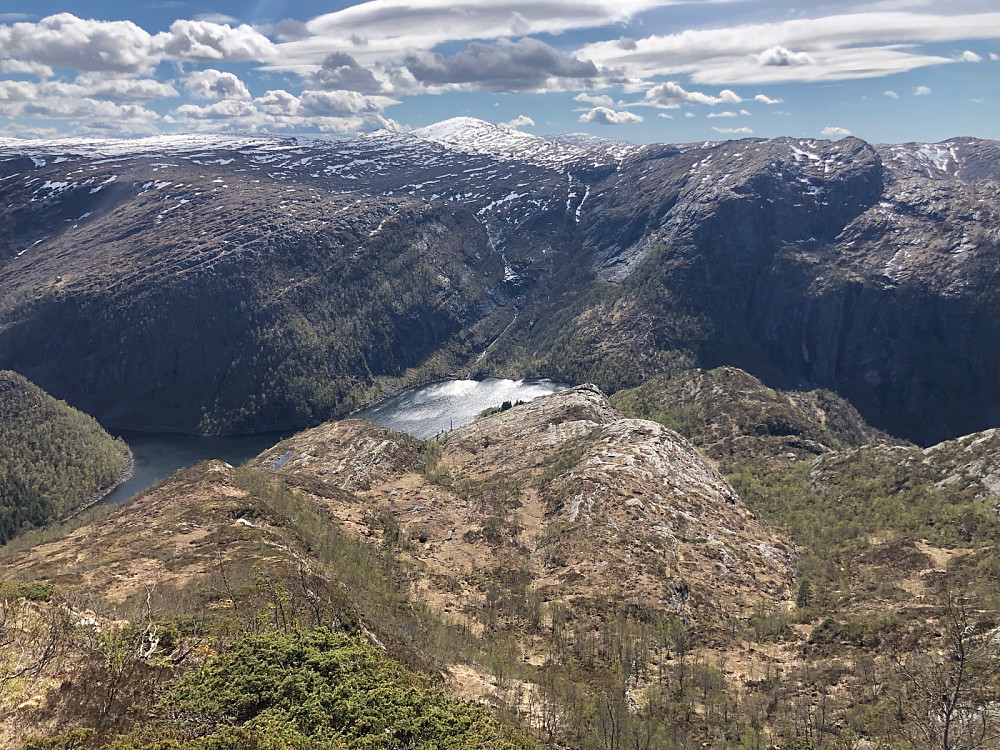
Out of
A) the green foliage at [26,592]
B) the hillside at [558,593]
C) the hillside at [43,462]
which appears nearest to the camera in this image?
the hillside at [558,593]

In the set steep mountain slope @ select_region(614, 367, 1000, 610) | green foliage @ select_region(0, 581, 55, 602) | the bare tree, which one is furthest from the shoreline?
the bare tree

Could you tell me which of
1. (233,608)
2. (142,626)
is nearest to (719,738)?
(233,608)

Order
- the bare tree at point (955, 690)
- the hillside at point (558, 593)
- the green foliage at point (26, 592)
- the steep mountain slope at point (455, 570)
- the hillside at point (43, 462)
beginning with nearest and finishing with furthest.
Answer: the hillside at point (558, 593) < the green foliage at point (26, 592) < the bare tree at point (955, 690) < the steep mountain slope at point (455, 570) < the hillside at point (43, 462)

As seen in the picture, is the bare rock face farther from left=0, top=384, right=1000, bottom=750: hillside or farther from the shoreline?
the shoreline

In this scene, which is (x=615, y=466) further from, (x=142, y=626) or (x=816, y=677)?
(x=142, y=626)

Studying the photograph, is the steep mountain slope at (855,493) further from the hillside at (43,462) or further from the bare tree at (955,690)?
the hillside at (43,462)

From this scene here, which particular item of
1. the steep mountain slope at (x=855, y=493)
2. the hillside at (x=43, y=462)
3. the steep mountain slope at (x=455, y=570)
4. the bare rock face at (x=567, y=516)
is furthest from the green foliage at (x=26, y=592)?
the hillside at (x=43, y=462)
